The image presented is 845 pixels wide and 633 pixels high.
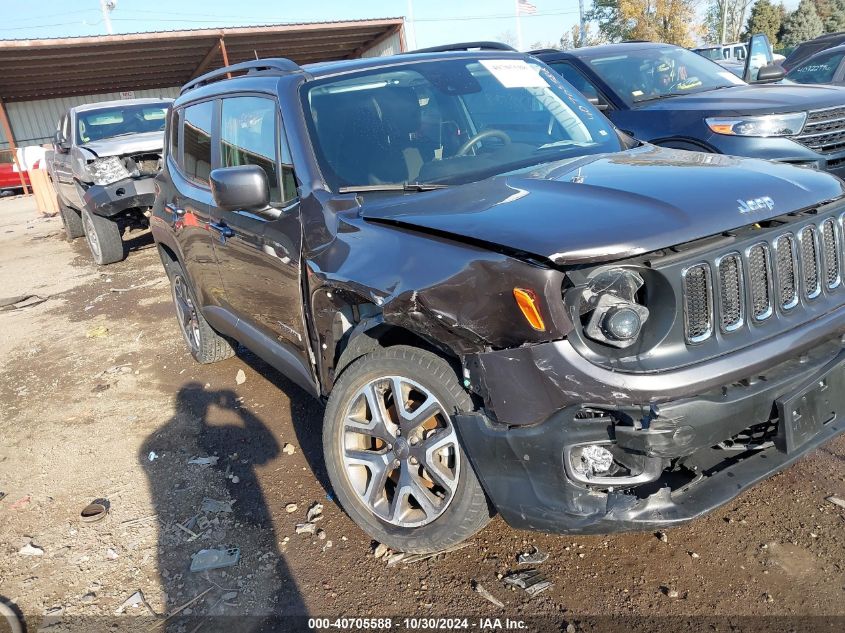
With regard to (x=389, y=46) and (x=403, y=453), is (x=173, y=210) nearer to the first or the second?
(x=403, y=453)

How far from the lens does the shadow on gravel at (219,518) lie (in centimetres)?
272

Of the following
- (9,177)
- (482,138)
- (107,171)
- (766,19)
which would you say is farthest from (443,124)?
(766,19)

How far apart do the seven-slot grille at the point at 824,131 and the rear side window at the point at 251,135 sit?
4.40 meters

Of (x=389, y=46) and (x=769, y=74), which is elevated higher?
(x=389, y=46)

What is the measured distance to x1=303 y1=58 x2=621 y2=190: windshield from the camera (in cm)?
313

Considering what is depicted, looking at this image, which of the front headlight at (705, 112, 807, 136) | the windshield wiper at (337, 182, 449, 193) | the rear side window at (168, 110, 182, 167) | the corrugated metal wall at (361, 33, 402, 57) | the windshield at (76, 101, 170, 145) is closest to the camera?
the windshield wiper at (337, 182, 449, 193)

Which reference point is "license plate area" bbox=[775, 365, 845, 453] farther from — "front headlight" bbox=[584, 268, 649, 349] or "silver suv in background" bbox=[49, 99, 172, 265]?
"silver suv in background" bbox=[49, 99, 172, 265]

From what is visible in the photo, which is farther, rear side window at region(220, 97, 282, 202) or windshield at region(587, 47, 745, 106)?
windshield at region(587, 47, 745, 106)

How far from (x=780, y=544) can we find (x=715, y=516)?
274 millimetres

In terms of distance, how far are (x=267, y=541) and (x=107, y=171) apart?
7459 mm

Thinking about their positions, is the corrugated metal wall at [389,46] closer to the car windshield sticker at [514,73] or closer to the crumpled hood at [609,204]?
the car windshield sticker at [514,73]

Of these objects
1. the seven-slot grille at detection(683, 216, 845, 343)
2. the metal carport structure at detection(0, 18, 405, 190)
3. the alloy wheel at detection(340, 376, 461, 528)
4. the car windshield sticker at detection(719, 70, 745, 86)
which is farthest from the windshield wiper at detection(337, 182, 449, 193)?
the metal carport structure at detection(0, 18, 405, 190)

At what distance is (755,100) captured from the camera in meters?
5.80

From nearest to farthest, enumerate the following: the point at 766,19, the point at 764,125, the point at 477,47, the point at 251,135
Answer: the point at 251,135 → the point at 477,47 → the point at 764,125 → the point at 766,19
